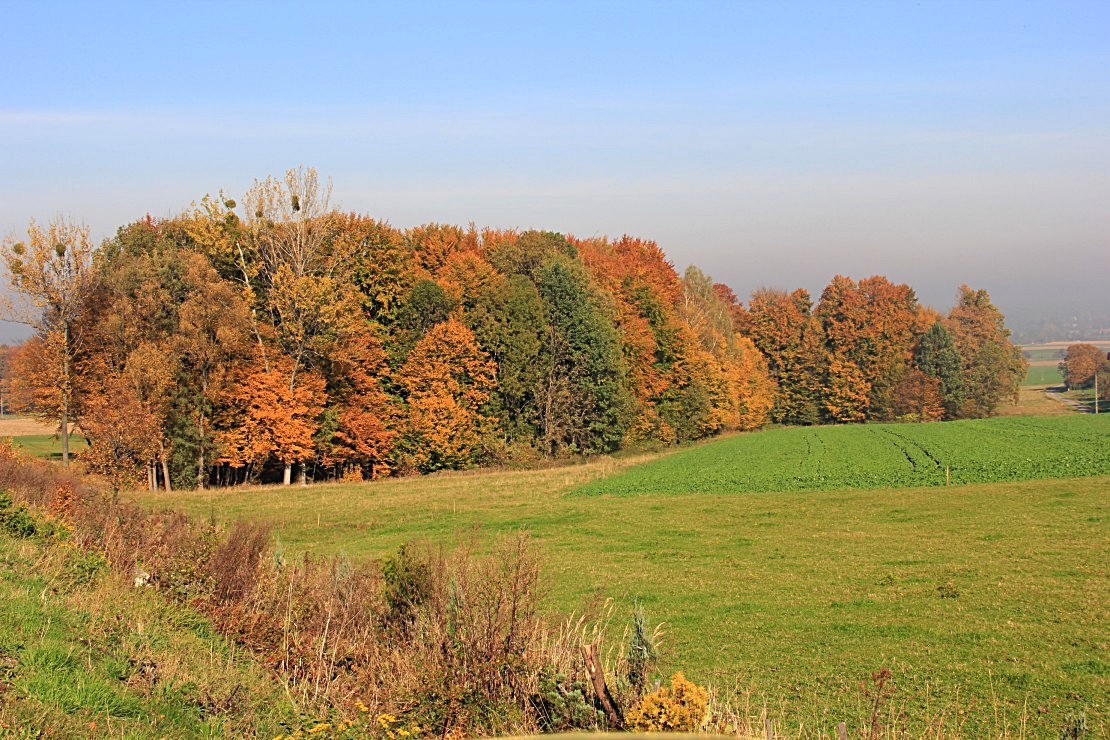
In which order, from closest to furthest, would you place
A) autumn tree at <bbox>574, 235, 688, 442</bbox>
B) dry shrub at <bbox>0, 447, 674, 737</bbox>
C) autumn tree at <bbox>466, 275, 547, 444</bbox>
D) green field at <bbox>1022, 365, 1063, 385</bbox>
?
dry shrub at <bbox>0, 447, 674, 737</bbox>
autumn tree at <bbox>466, 275, 547, 444</bbox>
autumn tree at <bbox>574, 235, 688, 442</bbox>
green field at <bbox>1022, 365, 1063, 385</bbox>

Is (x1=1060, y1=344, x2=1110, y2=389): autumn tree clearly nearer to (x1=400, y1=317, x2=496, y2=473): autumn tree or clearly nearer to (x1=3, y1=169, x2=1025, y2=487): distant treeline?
(x1=3, y1=169, x2=1025, y2=487): distant treeline

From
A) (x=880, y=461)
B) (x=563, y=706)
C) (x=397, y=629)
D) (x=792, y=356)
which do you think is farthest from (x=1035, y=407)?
(x=563, y=706)

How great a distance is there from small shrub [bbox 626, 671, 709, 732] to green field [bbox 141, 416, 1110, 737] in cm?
254

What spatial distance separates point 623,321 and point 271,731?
198 ft

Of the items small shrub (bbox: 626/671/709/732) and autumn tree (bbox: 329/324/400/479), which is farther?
autumn tree (bbox: 329/324/400/479)

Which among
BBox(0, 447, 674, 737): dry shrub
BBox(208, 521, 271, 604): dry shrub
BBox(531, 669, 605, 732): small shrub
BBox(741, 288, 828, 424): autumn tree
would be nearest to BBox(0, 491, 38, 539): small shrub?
BBox(0, 447, 674, 737): dry shrub

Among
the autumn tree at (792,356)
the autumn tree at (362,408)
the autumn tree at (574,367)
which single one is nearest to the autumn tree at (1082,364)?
the autumn tree at (792,356)

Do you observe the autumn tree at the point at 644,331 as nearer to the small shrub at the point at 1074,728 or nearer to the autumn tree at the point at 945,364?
the autumn tree at the point at 945,364

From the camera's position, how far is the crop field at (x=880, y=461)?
41.4 metres

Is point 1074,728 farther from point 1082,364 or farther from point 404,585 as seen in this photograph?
point 1082,364

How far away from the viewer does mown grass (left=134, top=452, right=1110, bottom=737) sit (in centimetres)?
1252

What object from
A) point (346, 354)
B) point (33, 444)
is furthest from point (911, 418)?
point (33, 444)

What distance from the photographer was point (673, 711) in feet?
20.4

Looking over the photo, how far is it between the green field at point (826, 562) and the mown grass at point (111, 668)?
3.31 m
